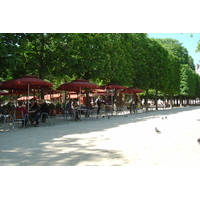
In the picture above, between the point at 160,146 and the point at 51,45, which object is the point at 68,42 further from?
the point at 160,146

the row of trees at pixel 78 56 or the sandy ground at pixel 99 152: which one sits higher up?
the row of trees at pixel 78 56

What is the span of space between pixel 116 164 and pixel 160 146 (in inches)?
86.7

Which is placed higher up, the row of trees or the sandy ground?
the row of trees

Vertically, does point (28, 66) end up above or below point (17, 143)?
above

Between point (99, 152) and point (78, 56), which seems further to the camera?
point (78, 56)

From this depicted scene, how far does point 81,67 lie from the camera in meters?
17.9

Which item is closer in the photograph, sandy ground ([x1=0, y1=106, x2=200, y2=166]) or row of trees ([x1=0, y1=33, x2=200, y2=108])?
sandy ground ([x1=0, y1=106, x2=200, y2=166])

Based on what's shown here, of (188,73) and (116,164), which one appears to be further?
(188,73)

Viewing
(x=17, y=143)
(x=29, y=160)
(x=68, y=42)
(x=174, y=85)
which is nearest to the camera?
(x=29, y=160)

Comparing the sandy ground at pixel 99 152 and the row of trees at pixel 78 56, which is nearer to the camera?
the sandy ground at pixel 99 152

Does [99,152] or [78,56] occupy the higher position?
[78,56]

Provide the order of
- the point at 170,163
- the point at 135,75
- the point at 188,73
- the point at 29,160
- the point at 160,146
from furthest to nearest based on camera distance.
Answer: the point at 188,73
the point at 135,75
the point at 160,146
the point at 29,160
the point at 170,163

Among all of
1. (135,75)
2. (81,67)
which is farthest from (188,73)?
(81,67)
